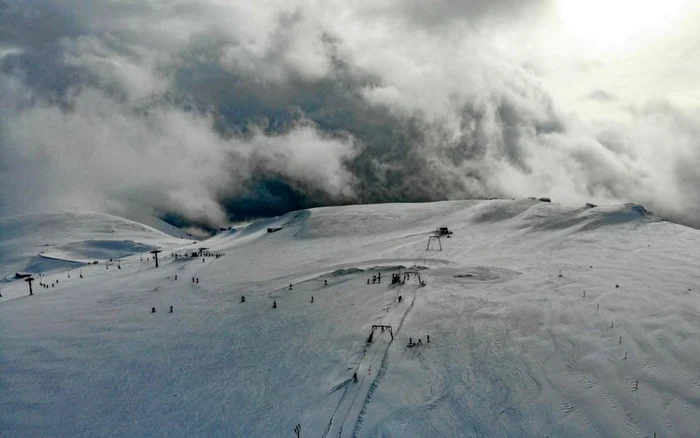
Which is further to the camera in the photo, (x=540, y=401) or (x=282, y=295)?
(x=282, y=295)

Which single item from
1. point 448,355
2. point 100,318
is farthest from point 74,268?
point 448,355

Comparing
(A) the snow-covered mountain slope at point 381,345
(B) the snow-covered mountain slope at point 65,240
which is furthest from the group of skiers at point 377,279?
(B) the snow-covered mountain slope at point 65,240

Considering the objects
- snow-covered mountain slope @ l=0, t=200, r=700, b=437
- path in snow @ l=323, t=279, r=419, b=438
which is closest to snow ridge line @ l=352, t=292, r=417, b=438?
path in snow @ l=323, t=279, r=419, b=438

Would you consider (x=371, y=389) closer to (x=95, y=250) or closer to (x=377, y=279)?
(x=377, y=279)

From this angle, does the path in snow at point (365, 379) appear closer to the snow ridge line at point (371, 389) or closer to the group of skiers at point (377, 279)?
the snow ridge line at point (371, 389)

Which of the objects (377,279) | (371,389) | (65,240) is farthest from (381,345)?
(65,240)

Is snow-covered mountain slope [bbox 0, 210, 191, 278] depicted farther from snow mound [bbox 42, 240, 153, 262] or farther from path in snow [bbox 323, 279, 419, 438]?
path in snow [bbox 323, 279, 419, 438]

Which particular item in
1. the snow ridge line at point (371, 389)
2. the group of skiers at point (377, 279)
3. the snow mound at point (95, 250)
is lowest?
the snow ridge line at point (371, 389)

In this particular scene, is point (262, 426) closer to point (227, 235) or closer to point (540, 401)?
point (540, 401)
